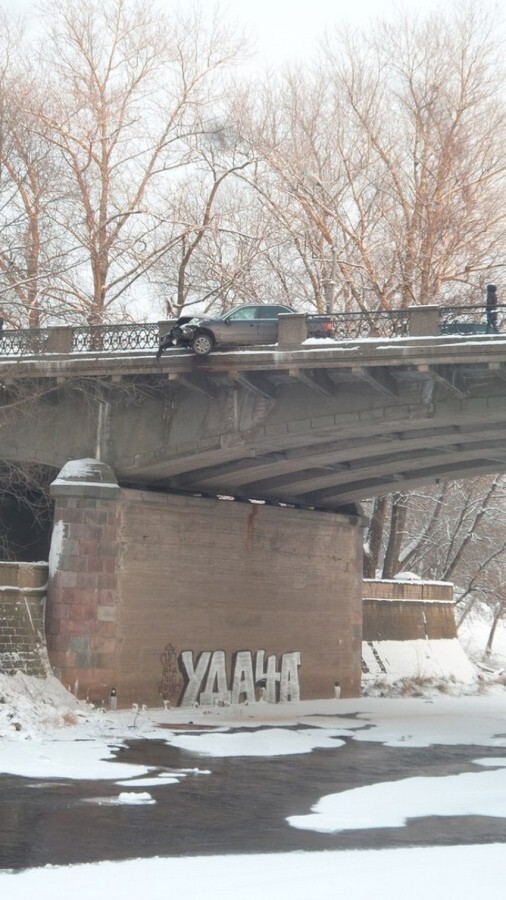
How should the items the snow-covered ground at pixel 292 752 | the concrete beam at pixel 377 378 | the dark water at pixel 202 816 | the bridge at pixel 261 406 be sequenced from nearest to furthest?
1. the snow-covered ground at pixel 292 752
2. the dark water at pixel 202 816
3. the bridge at pixel 261 406
4. the concrete beam at pixel 377 378

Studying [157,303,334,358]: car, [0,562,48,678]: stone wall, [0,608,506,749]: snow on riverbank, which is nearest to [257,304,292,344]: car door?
[157,303,334,358]: car

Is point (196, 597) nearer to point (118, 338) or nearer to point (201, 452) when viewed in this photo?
point (201, 452)

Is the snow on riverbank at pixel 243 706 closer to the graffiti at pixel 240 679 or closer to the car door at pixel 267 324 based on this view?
the graffiti at pixel 240 679

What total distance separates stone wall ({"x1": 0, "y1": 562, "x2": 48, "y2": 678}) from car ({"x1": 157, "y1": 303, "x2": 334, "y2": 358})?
5675 millimetres

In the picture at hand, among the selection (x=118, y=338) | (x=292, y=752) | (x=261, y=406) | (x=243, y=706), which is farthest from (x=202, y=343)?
(x=243, y=706)

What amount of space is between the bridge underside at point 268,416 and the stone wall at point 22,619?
2.83 metres

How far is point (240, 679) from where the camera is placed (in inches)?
1257

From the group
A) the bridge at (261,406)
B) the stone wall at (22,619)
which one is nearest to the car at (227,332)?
the bridge at (261,406)

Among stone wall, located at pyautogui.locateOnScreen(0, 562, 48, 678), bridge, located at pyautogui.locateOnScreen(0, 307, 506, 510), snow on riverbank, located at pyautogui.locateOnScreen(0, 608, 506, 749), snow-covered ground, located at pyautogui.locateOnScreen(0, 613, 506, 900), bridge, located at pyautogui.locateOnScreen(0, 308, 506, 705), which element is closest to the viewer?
snow-covered ground, located at pyautogui.locateOnScreen(0, 613, 506, 900)

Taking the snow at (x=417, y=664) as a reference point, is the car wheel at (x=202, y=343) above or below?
above

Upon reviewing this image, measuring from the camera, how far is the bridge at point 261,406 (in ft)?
80.6

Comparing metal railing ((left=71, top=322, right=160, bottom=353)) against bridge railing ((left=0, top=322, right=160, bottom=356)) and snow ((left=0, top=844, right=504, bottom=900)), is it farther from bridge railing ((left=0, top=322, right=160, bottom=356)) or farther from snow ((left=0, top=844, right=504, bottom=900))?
snow ((left=0, top=844, right=504, bottom=900))

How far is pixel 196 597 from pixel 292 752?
27.7 ft

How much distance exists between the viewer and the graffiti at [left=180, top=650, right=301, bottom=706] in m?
30.1
